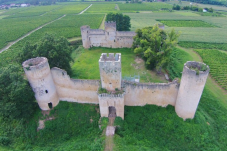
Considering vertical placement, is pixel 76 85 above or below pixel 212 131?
above

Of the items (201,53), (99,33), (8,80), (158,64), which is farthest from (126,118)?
(201,53)

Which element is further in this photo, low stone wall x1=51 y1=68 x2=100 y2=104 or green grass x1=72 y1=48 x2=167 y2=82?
green grass x1=72 y1=48 x2=167 y2=82

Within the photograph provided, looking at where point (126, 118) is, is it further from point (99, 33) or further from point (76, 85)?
point (99, 33)

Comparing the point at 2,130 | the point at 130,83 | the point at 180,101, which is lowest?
the point at 2,130

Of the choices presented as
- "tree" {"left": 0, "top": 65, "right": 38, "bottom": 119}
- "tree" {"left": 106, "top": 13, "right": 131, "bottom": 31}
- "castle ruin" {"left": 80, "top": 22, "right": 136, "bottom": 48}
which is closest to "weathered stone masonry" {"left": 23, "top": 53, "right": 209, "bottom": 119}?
"tree" {"left": 0, "top": 65, "right": 38, "bottom": 119}

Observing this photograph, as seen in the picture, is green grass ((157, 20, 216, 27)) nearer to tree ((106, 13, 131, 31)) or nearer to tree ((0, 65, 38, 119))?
tree ((106, 13, 131, 31))

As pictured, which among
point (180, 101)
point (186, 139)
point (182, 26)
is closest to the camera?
point (186, 139)
